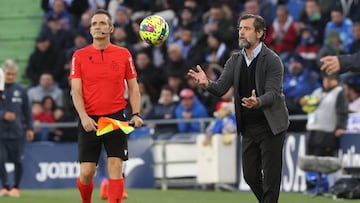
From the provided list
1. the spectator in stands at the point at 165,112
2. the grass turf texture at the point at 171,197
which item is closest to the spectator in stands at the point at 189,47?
the spectator in stands at the point at 165,112

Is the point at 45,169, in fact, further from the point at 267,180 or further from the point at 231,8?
the point at 267,180

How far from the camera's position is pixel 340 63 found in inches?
403

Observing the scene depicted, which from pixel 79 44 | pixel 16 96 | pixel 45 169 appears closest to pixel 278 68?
pixel 16 96

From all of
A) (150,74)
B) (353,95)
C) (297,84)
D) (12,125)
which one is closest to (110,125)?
(12,125)

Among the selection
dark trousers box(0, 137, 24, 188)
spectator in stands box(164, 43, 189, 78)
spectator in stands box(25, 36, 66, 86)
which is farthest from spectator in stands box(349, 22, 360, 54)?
spectator in stands box(25, 36, 66, 86)

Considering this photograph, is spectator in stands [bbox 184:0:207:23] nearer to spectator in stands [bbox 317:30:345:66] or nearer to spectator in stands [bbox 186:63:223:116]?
spectator in stands [bbox 186:63:223:116]

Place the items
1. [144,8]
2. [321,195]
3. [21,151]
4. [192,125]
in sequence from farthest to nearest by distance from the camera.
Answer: [144,8] < [192,125] < [21,151] < [321,195]

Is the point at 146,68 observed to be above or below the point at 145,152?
above

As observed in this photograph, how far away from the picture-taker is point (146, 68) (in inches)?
1001

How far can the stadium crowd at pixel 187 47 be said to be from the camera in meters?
22.7

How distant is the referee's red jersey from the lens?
13312mm

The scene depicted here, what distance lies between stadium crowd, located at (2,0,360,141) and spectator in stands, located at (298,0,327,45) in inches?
0.9

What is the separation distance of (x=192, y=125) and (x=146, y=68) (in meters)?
2.53

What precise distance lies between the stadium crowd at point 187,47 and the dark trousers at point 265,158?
8991mm
